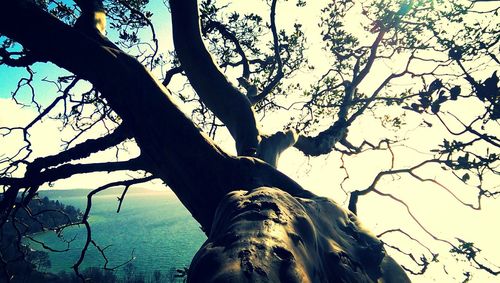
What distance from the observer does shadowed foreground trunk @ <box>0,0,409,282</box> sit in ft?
7.40

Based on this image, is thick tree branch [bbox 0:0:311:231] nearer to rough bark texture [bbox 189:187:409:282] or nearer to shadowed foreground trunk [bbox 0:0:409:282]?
shadowed foreground trunk [bbox 0:0:409:282]

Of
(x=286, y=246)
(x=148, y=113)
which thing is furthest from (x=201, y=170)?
(x=286, y=246)

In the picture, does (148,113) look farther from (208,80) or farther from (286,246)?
(286,246)

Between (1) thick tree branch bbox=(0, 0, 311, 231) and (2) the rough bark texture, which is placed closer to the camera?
(2) the rough bark texture

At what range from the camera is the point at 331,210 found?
3.21 m

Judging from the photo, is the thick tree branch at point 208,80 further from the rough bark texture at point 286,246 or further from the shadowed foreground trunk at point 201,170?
the rough bark texture at point 286,246

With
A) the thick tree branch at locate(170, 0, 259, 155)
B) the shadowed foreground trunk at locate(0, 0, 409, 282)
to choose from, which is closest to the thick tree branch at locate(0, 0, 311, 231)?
the shadowed foreground trunk at locate(0, 0, 409, 282)

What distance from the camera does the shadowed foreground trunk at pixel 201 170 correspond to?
7.40 feet

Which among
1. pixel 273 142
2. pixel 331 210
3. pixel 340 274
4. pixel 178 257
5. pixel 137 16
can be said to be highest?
pixel 137 16

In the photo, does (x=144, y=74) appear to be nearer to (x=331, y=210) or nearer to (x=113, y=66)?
(x=113, y=66)

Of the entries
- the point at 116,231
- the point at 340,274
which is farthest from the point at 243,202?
the point at 116,231

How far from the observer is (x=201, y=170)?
11.8 ft

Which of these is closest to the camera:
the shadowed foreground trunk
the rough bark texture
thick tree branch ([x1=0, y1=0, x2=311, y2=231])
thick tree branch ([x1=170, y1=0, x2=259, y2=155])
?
the rough bark texture

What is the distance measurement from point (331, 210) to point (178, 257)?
115261 mm
